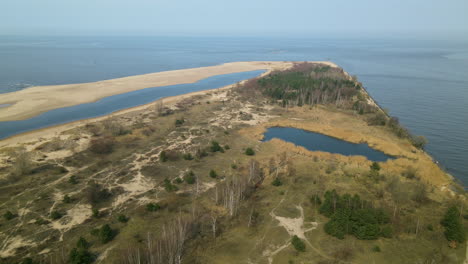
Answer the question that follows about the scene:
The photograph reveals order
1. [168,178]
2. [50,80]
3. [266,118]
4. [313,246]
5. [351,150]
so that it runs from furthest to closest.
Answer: [50,80], [266,118], [351,150], [168,178], [313,246]

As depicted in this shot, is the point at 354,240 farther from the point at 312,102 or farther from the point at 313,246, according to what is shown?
the point at 312,102

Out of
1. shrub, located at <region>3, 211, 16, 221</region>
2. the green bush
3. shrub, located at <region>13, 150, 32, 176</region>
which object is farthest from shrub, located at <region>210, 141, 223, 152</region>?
shrub, located at <region>3, 211, 16, 221</region>

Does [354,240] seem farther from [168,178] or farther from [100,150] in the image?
[100,150]

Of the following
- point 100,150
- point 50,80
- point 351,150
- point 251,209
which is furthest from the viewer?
point 50,80

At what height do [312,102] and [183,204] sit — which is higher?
[312,102]

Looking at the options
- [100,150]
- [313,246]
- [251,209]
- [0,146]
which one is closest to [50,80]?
[0,146]

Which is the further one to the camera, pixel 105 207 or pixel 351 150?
pixel 351 150

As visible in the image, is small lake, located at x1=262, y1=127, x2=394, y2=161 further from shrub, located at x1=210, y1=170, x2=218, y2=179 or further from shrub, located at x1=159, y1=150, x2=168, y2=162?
shrub, located at x1=159, y1=150, x2=168, y2=162
